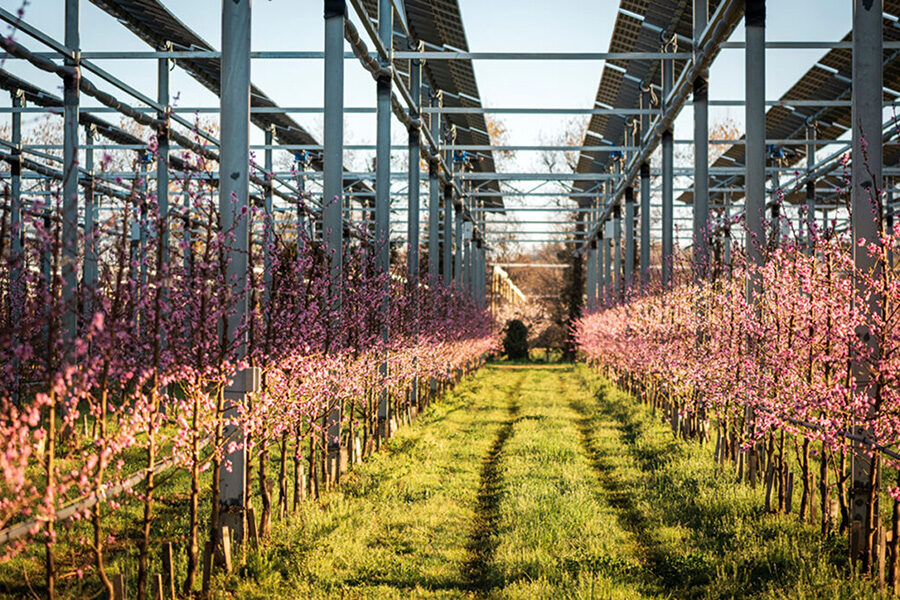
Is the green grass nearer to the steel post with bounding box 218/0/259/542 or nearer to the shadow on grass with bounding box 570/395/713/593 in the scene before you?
the shadow on grass with bounding box 570/395/713/593

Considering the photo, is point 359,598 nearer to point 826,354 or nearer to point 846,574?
point 846,574

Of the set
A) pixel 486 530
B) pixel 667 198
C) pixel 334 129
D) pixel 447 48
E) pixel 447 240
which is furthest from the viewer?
pixel 447 240

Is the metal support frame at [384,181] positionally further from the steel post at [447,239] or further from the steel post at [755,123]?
the steel post at [447,239]

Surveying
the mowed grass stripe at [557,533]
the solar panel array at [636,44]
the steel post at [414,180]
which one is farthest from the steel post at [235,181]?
the solar panel array at [636,44]

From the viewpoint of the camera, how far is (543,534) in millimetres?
7223

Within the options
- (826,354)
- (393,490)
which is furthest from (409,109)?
(826,354)

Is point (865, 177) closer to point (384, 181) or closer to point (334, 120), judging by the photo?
point (334, 120)

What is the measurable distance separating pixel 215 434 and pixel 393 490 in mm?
3284

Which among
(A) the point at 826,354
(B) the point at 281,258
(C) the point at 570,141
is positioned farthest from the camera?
(C) the point at 570,141

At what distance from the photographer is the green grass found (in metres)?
5.91

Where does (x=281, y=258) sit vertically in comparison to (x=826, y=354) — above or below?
above

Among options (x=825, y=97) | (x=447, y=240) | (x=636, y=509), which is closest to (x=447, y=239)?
(x=447, y=240)

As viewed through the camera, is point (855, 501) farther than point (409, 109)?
No

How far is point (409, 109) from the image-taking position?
16.3 m
